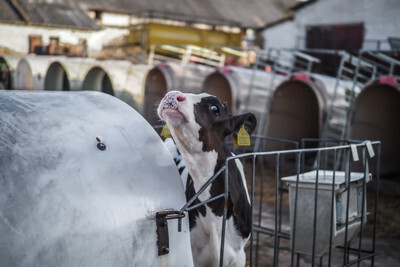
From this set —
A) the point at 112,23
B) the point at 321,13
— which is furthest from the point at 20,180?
the point at 112,23

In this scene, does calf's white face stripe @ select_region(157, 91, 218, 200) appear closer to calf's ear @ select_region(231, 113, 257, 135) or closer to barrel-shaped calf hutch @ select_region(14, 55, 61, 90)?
calf's ear @ select_region(231, 113, 257, 135)

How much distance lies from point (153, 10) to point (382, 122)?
25175mm

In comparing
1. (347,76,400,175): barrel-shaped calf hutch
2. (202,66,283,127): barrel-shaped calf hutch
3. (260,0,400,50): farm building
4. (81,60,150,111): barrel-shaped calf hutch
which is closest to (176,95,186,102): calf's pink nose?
(347,76,400,175): barrel-shaped calf hutch

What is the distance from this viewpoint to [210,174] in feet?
9.85

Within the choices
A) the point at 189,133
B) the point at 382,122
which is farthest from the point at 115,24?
the point at 189,133

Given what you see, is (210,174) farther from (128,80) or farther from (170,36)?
(170,36)

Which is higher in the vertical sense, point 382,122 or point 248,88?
point 248,88

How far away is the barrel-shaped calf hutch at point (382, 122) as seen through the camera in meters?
7.89

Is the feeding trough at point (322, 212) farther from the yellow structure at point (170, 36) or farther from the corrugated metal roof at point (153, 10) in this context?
the corrugated metal roof at point (153, 10)

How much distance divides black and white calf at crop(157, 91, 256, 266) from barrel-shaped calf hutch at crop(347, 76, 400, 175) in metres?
5.02

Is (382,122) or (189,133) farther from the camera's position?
(382,122)

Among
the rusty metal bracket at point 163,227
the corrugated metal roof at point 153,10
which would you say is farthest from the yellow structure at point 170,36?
the rusty metal bracket at point 163,227

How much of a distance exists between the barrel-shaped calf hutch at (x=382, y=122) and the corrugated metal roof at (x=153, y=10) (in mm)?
21852

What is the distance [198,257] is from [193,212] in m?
0.28
